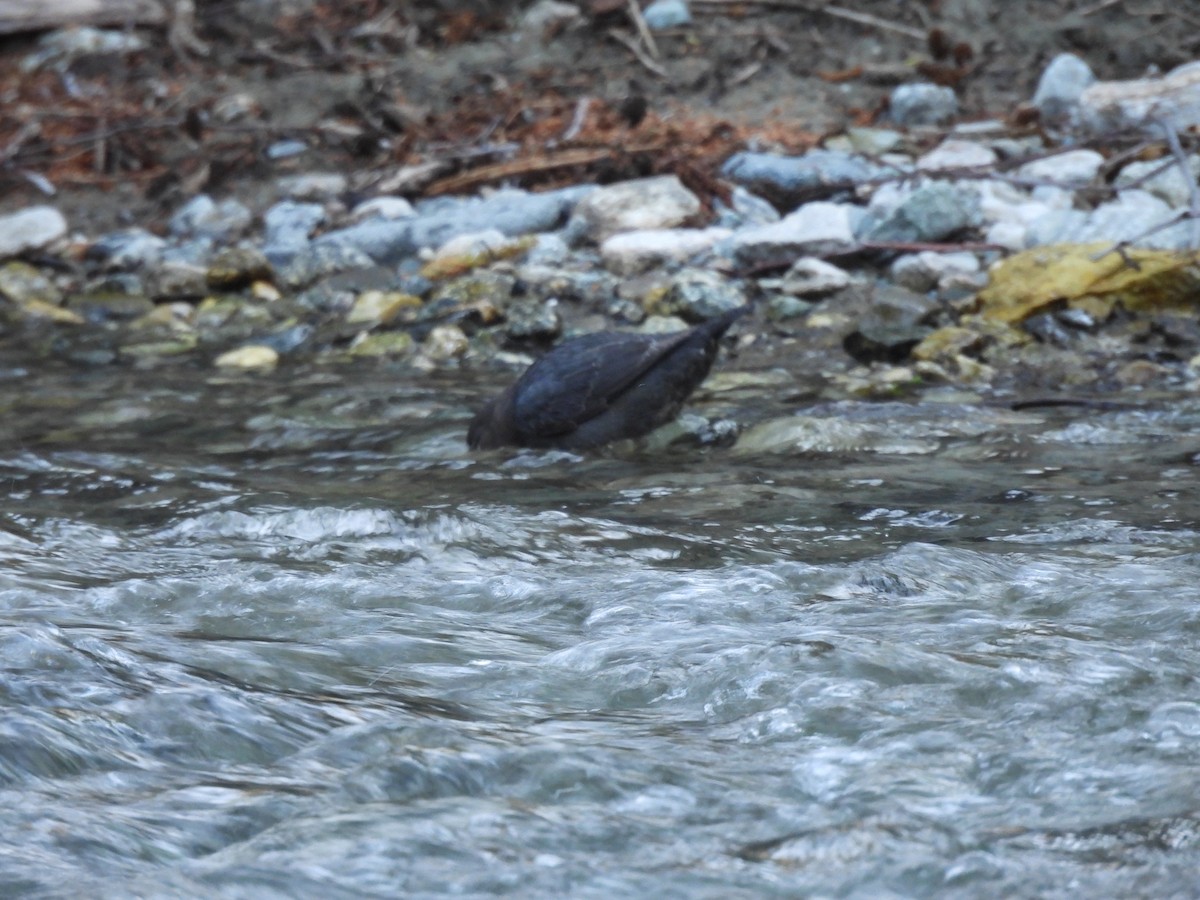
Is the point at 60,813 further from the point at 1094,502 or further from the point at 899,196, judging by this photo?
the point at 899,196

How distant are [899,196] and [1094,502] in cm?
347

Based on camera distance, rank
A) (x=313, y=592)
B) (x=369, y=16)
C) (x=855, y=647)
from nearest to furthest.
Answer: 1. (x=855, y=647)
2. (x=313, y=592)
3. (x=369, y=16)

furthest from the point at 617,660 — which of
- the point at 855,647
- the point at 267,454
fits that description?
the point at 267,454

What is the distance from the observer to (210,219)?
26.5 ft

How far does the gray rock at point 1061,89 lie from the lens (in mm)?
7906

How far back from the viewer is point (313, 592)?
3.10 meters

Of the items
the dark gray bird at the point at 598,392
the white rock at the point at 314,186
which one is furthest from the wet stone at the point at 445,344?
the white rock at the point at 314,186

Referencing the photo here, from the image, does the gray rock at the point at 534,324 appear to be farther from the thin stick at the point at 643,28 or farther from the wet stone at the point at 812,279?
the thin stick at the point at 643,28

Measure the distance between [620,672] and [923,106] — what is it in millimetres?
6189

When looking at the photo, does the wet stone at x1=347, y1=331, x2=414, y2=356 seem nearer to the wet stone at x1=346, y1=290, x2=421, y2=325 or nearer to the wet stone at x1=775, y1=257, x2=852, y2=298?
the wet stone at x1=346, y1=290, x2=421, y2=325

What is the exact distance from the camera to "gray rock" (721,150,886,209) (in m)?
7.06

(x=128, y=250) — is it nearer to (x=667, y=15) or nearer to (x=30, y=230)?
(x=30, y=230)

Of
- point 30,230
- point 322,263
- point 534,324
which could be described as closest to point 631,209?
point 534,324

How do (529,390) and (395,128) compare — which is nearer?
(529,390)
